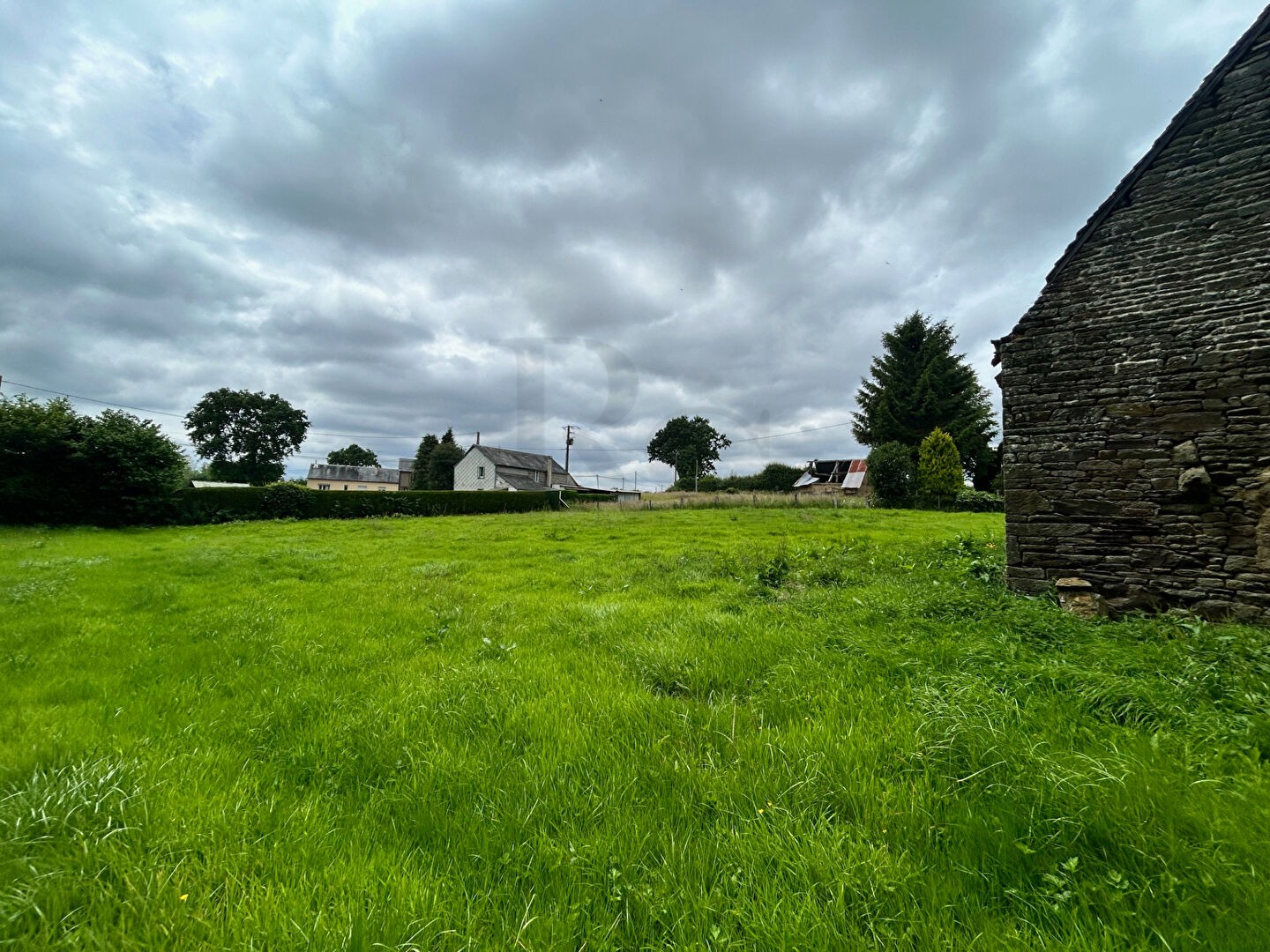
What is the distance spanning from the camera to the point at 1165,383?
18.2ft

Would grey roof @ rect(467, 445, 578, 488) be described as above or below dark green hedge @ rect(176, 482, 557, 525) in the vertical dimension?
above

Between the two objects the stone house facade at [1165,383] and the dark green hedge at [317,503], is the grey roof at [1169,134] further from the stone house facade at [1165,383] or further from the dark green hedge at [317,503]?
the dark green hedge at [317,503]

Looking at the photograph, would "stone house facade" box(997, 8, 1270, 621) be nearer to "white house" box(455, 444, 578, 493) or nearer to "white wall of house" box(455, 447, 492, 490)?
"white house" box(455, 444, 578, 493)

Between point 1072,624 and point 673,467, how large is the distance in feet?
238

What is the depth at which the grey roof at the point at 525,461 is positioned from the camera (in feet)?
156

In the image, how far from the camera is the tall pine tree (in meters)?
35.8

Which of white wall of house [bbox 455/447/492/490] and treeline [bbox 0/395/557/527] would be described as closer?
treeline [bbox 0/395/557/527]

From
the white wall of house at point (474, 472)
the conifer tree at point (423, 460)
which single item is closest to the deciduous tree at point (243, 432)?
the conifer tree at point (423, 460)

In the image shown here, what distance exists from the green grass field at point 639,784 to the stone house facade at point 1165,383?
3.33ft

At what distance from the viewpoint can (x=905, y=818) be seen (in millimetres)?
2084

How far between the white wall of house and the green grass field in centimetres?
4235

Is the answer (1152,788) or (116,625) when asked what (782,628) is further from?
(116,625)

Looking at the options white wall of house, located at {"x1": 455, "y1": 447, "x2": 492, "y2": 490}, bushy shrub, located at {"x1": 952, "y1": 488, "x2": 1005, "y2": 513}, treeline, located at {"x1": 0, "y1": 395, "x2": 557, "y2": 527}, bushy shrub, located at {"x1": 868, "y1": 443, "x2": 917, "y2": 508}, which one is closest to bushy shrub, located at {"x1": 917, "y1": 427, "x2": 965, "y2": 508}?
bushy shrub, located at {"x1": 952, "y1": 488, "x2": 1005, "y2": 513}

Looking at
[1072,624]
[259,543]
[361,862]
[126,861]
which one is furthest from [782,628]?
[259,543]
